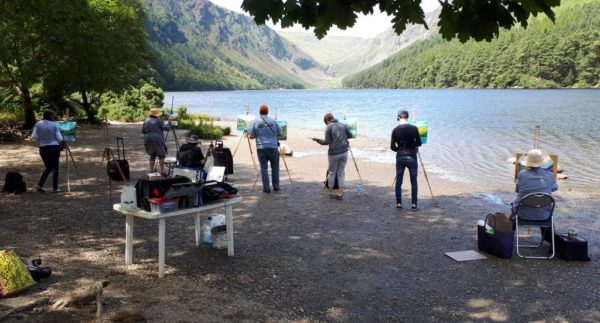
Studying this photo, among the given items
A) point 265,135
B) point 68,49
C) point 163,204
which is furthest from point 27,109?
point 163,204

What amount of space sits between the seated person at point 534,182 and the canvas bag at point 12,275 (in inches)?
262

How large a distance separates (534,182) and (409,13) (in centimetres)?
464

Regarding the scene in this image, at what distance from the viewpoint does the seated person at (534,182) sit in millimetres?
7403

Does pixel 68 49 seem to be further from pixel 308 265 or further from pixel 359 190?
pixel 308 265

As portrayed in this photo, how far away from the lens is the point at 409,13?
3955mm

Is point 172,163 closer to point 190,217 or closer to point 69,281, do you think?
point 190,217

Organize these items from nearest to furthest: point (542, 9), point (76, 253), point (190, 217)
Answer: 1. point (542, 9)
2. point (76, 253)
3. point (190, 217)

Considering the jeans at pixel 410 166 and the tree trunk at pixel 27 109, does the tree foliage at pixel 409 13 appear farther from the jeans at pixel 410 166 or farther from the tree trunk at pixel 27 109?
the tree trunk at pixel 27 109

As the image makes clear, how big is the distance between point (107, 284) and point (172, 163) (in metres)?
4.75

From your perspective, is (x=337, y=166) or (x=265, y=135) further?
(x=265, y=135)

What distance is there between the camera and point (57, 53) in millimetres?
21812

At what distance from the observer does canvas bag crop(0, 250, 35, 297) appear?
5.48m

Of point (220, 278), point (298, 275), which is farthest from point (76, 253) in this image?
point (298, 275)

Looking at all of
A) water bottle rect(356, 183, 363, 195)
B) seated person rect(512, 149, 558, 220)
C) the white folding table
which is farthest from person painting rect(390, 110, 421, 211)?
the white folding table
